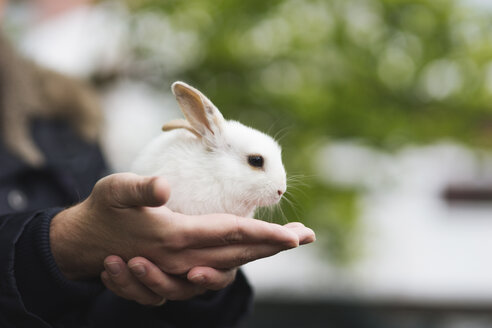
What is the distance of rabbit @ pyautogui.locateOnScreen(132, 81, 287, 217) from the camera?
1998 mm

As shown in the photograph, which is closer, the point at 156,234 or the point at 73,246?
the point at 156,234

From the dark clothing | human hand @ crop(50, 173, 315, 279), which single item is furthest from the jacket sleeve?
human hand @ crop(50, 173, 315, 279)

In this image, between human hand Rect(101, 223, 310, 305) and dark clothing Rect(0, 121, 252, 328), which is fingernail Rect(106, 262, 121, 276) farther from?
dark clothing Rect(0, 121, 252, 328)

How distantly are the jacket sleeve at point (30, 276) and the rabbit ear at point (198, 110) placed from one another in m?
0.68

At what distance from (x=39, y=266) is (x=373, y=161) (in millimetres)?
5777

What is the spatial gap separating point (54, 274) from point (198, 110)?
2.85 feet

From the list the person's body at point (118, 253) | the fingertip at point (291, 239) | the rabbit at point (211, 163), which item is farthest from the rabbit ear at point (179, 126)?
the fingertip at point (291, 239)

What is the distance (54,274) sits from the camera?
201 centimetres

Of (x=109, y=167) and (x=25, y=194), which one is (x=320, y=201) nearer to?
(x=109, y=167)

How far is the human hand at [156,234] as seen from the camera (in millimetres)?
1727

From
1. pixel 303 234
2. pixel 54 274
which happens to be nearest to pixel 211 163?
pixel 303 234

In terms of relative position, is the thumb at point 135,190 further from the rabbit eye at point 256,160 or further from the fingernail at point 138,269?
the rabbit eye at point 256,160

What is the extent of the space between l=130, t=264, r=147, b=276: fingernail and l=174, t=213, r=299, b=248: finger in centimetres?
19

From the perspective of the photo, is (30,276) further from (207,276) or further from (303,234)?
(303,234)
